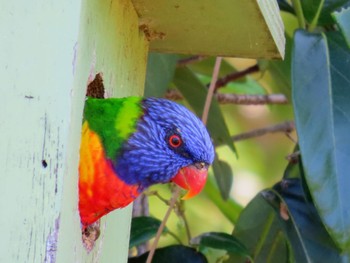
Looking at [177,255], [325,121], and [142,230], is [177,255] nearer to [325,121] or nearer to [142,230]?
[142,230]

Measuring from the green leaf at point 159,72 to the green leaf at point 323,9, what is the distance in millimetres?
487

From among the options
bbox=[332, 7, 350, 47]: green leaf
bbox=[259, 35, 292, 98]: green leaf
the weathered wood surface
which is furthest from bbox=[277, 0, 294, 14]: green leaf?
the weathered wood surface

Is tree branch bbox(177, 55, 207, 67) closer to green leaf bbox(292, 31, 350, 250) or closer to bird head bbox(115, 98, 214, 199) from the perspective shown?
green leaf bbox(292, 31, 350, 250)

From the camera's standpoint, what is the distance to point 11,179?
5.38 feet

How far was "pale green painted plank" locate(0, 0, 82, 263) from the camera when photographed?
1.63m

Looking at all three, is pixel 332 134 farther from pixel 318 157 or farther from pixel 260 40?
pixel 260 40

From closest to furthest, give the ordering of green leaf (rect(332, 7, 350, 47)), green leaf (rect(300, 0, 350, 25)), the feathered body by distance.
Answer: the feathered body, green leaf (rect(332, 7, 350, 47)), green leaf (rect(300, 0, 350, 25))

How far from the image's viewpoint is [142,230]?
2625 mm

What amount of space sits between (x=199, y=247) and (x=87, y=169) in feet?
2.69

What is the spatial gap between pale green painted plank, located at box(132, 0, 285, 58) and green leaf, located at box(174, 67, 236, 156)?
0.54 m

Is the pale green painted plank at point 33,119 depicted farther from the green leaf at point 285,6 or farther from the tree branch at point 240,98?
the tree branch at point 240,98

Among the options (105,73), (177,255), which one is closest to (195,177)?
(105,73)

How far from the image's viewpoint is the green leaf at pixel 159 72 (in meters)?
2.72

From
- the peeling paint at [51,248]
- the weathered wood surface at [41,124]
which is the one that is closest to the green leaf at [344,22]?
the weathered wood surface at [41,124]
